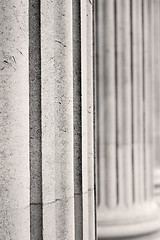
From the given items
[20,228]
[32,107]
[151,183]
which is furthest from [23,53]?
[151,183]

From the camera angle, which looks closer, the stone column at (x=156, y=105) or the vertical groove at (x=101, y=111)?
the vertical groove at (x=101, y=111)

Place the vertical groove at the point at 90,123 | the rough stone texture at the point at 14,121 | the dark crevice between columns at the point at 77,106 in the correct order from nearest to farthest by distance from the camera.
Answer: the rough stone texture at the point at 14,121, the dark crevice between columns at the point at 77,106, the vertical groove at the point at 90,123

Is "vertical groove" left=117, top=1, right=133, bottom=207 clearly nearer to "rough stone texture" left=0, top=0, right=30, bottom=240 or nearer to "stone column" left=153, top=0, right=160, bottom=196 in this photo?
"rough stone texture" left=0, top=0, right=30, bottom=240

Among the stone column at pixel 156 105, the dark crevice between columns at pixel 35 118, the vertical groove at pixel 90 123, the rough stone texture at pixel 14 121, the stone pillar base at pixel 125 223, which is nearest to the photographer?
the rough stone texture at pixel 14 121

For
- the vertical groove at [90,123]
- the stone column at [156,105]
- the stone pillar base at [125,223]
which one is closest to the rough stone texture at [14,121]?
the vertical groove at [90,123]

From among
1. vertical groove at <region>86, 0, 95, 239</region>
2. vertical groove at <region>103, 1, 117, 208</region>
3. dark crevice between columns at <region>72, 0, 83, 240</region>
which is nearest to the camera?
dark crevice between columns at <region>72, 0, 83, 240</region>

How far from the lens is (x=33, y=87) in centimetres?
294

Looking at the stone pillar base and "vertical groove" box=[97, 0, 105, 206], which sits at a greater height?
"vertical groove" box=[97, 0, 105, 206]

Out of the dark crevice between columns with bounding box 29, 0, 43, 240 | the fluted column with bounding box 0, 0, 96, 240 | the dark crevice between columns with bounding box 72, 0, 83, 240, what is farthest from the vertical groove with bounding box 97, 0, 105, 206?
the dark crevice between columns with bounding box 29, 0, 43, 240

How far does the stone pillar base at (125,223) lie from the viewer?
27.3ft

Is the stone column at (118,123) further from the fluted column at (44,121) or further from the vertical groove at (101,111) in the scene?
the fluted column at (44,121)

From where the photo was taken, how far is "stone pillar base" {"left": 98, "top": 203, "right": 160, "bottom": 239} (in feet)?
27.3

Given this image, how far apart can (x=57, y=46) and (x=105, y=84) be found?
5.45 m

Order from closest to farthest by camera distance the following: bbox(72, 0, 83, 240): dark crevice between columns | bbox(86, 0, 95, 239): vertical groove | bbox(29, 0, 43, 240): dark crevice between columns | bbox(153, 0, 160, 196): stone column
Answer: bbox(29, 0, 43, 240): dark crevice between columns, bbox(72, 0, 83, 240): dark crevice between columns, bbox(86, 0, 95, 239): vertical groove, bbox(153, 0, 160, 196): stone column
